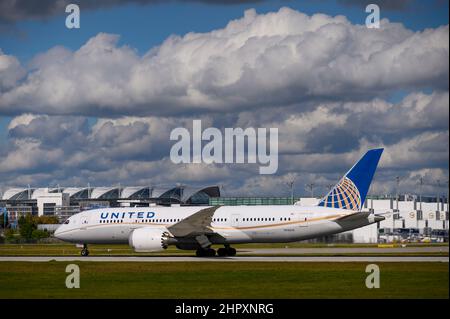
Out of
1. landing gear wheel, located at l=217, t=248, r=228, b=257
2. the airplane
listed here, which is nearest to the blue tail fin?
the airplane

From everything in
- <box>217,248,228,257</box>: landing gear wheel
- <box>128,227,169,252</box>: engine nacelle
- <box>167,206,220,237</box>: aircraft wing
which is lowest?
<box>217,248,228,257</box>: landing gear wheel

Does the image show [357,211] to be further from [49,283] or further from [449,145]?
[449,145]

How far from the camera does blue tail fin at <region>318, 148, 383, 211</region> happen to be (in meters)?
57.9

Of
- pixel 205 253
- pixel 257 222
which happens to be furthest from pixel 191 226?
pixel 257 222

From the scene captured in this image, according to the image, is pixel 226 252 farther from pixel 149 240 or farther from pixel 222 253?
pixel 149 240

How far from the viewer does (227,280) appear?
36.1 meters

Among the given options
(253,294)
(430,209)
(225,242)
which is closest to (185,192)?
(430,209)

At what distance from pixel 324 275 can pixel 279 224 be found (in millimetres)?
18485

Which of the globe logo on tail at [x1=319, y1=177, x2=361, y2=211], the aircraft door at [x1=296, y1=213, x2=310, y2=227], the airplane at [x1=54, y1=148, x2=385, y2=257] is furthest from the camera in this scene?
the globe logo on tail at [x1=319, y1=177, x2=361, y2=211]

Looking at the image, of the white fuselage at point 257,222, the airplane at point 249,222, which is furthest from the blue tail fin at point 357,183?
the white fuselage at point 257,222

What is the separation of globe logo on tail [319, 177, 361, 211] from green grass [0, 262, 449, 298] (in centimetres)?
1298

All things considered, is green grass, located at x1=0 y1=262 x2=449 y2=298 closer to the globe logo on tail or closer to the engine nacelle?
the engine nacelle

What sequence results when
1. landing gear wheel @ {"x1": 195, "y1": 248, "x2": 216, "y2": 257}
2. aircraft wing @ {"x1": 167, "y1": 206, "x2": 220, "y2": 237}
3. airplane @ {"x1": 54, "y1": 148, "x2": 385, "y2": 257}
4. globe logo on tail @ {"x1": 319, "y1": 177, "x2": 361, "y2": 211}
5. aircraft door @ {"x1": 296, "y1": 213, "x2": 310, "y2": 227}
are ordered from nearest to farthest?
1. airplane @ {"x1": 54, "y1": 148, "x2": 385, "y2": 257}
2. aircraft wing @ {"x1": 167, "y1": 206, "x2": 220, "y2": 237}
3. aircraft door @ {"x1": 296, "y1": 213, "x2": 310, "y2": 227}
4. landing gear wheel @ {"x1": 195, "y1": 248, "x2": 216, "y2": 257}
5. globe logo on tail @ {"x1": 319, "y1": 177, "x2": 361, "y2": 211}

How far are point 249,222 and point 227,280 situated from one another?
67.0ft
